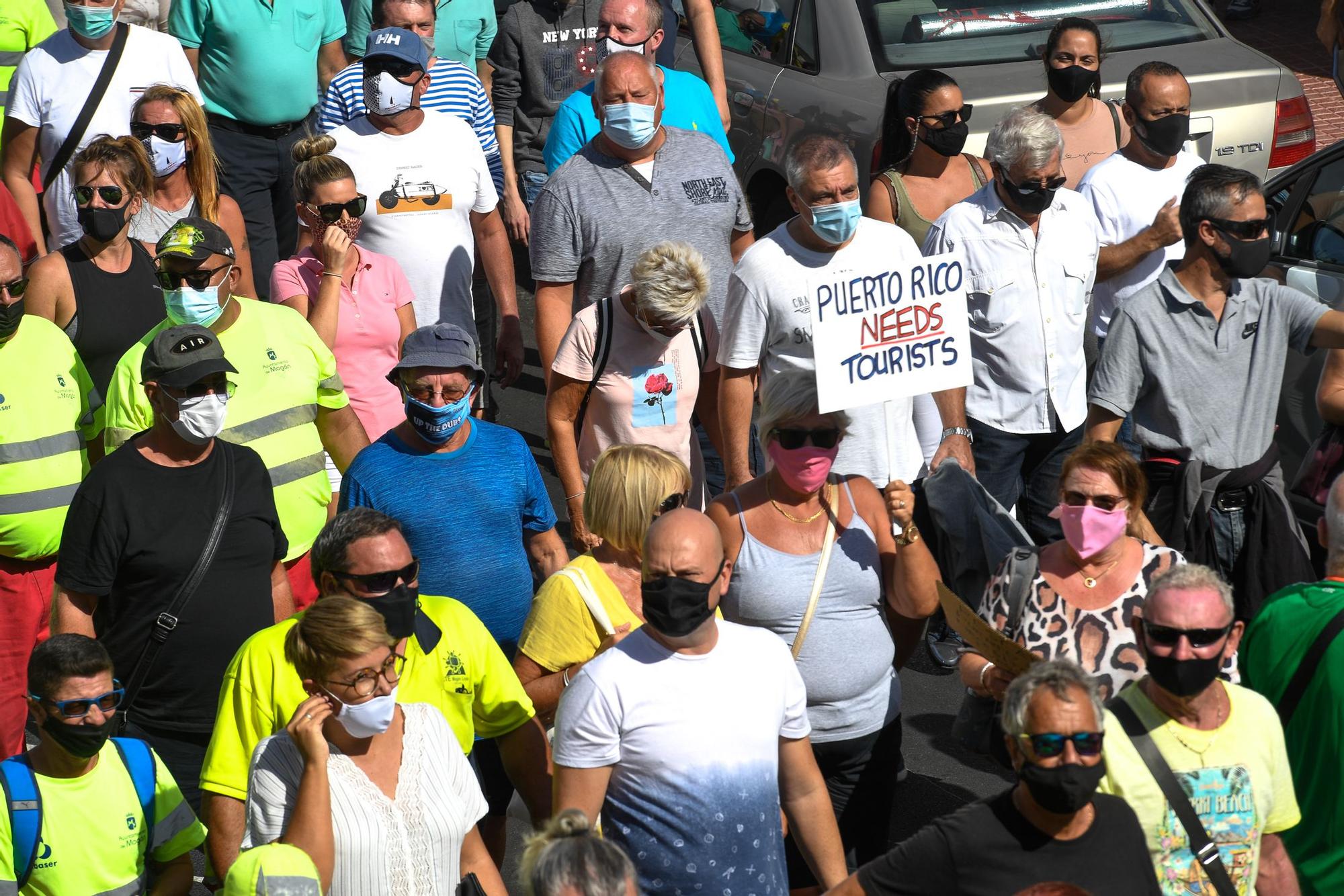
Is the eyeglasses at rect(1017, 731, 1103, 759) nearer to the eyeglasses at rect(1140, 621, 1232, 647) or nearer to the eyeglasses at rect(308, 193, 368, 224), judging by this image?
the eyeglasses at rect(1140, 621, 1232, 647)

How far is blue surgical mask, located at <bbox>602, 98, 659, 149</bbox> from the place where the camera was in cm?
639

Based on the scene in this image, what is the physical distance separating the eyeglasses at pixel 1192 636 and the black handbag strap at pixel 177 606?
8.70 ft

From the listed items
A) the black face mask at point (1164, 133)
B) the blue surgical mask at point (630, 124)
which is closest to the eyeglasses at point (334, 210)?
the blue surgical mask at point (630, 124)

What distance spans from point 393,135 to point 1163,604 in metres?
4.19

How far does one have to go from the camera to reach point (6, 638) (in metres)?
5.64

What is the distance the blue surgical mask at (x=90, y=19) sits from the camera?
285 inches

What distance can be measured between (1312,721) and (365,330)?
363 centimetres

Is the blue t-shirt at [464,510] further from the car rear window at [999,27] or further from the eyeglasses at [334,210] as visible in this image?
the car rear window at [999,27]

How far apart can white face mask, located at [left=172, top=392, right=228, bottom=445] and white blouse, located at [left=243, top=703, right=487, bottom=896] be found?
1.33 m

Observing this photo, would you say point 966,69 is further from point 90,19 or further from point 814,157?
point 90,19

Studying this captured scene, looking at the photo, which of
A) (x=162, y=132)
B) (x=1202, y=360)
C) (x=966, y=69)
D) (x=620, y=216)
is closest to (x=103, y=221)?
(x=162, y=132)

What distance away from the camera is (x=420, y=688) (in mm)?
4418

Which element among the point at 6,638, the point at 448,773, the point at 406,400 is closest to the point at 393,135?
the point at 406,400

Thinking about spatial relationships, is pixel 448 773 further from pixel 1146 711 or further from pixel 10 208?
pixel 10 208
